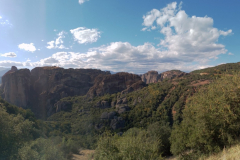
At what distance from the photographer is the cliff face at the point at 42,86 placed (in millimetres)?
75125

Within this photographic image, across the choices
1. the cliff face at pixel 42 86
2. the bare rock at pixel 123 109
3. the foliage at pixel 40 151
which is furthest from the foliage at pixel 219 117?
the cliff face at pixel 42 86

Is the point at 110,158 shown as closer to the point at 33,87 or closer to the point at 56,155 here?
the point at 56,155

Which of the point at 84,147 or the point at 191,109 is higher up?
the point at 191,109

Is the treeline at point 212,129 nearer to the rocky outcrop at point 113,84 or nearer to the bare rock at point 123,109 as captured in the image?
the bare rock at point 123,109

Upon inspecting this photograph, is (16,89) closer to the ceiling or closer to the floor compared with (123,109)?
closer to the ceiling

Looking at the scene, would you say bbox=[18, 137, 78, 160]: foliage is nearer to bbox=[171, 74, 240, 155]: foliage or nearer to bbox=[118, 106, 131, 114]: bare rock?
bbox=[171, 74, 240, 155]: foliage

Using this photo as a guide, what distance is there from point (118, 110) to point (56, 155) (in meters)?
28.7

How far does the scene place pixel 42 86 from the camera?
88250mm

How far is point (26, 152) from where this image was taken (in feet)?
39.7

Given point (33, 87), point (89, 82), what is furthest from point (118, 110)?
point (33, 87)

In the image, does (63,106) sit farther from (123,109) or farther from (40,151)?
(40,151)

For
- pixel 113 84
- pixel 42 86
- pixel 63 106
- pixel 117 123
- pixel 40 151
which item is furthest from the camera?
pixel 42 86

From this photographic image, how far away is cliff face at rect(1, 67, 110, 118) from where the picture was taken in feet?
246

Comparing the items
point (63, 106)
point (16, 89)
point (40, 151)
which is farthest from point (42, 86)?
point (40, 151)
